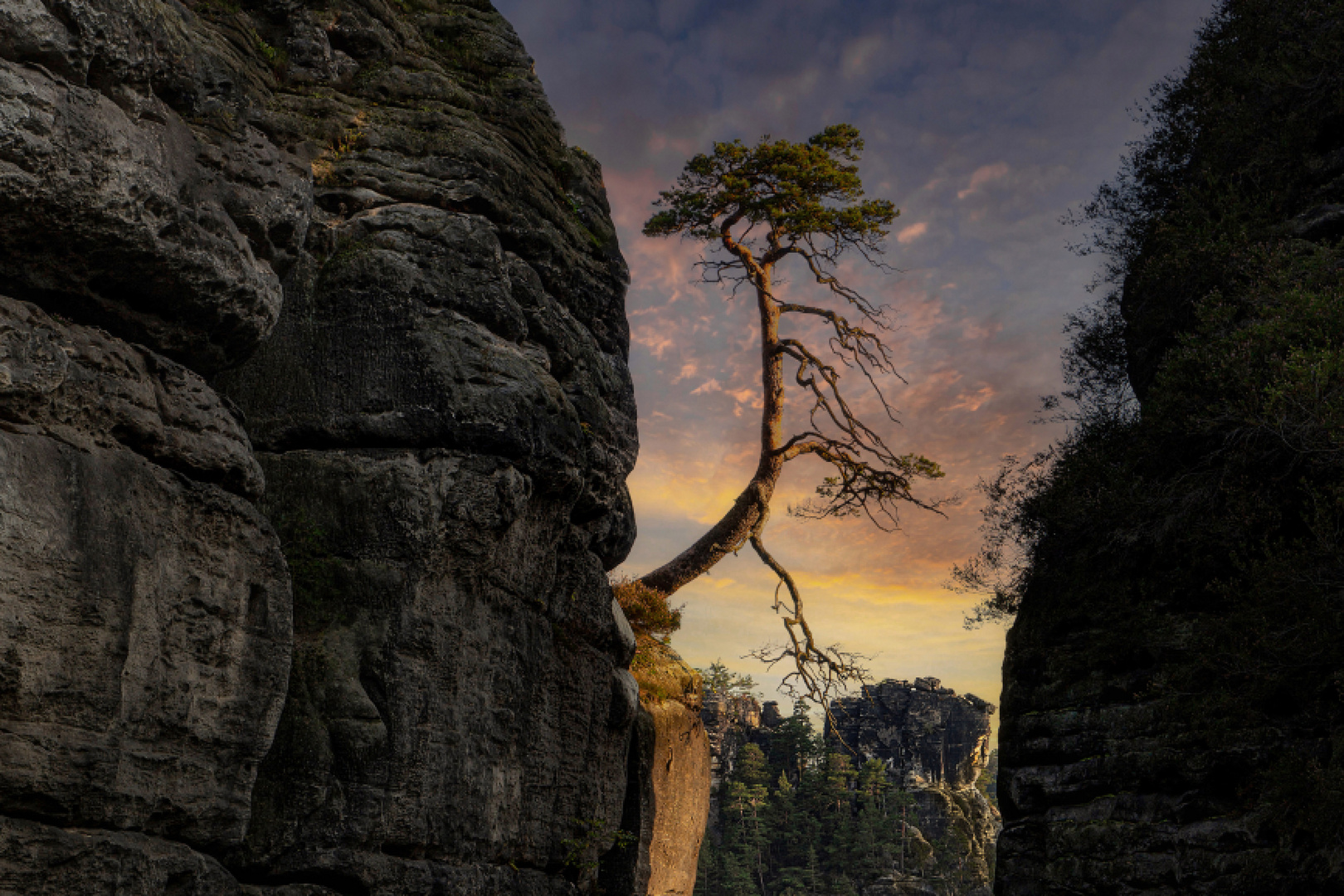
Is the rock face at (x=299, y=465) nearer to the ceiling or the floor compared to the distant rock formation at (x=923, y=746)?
nearer to the floor

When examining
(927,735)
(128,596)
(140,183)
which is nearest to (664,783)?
(128,596)

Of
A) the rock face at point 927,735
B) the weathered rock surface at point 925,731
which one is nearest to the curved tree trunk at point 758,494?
the rock face at point 927,735

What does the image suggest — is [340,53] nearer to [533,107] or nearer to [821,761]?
[533,107]

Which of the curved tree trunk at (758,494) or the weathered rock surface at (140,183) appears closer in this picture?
the weathered rock surface at (140,183)

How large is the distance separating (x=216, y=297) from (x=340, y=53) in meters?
5.37

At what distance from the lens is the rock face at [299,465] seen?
5.74 meters

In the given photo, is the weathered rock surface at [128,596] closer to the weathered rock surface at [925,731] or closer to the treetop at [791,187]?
the treetop at [791,187]

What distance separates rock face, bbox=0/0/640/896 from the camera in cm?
574

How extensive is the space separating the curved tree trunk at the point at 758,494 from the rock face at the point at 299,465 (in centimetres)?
754

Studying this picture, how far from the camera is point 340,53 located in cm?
1120

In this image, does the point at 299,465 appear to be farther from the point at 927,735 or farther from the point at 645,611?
the point at 927,735

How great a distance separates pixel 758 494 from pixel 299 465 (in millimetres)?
13598

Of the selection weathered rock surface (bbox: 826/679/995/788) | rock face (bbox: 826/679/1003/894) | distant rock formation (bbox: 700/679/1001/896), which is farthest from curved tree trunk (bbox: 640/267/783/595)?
weathered rock surface (bbox: 826/679/995/788)

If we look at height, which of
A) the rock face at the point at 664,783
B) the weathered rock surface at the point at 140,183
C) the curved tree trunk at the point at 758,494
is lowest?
the rock face at the point at 664,783
